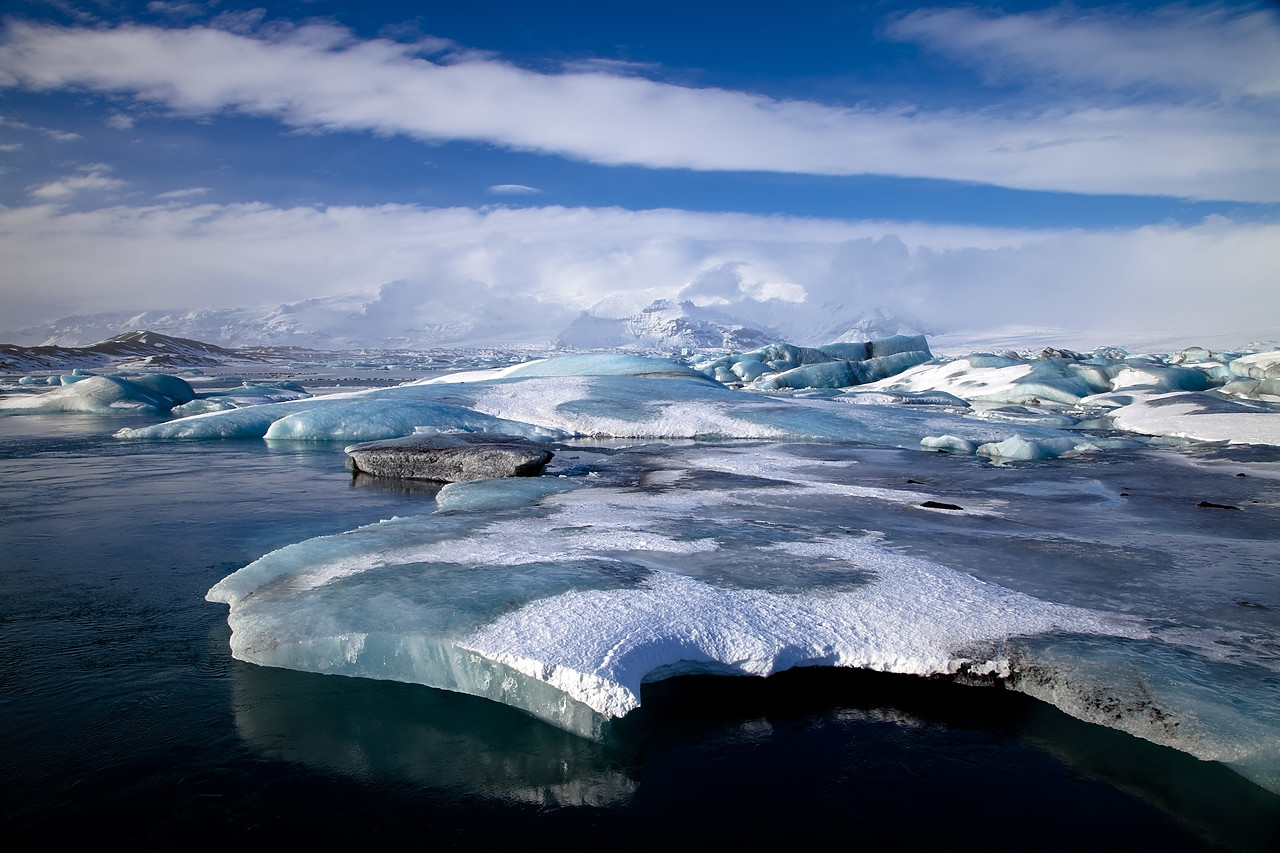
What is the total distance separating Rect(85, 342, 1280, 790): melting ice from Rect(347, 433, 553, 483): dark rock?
40 cm

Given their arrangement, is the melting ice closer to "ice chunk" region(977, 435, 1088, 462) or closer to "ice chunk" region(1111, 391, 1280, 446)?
"ice chunk" region(977, 435, 1088, 462)

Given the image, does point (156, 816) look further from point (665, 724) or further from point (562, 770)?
point (665, 724)

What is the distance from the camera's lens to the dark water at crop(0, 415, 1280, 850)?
7.43 feet

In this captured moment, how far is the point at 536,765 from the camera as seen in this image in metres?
2.60

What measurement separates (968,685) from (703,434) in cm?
872

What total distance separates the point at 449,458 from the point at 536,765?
5.64 m

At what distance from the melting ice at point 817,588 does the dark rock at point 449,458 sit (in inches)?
15.9

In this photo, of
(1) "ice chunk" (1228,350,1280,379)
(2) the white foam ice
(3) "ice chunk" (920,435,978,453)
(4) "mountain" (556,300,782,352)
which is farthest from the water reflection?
(4) "mountain" (556,300,782,352)

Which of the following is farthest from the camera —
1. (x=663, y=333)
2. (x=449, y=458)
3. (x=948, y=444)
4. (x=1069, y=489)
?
(x=663, y=333)

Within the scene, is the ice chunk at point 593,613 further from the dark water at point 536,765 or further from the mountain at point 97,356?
the mountain at point 97,356

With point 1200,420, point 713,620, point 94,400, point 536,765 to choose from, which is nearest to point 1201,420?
point 1200,420

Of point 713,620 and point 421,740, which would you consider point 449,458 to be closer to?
point 713,620

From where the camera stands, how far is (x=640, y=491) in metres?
6.59

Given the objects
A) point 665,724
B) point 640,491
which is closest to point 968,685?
point 665,724
